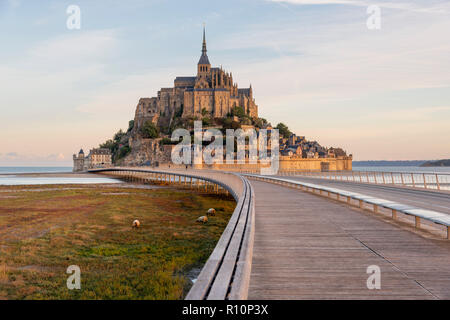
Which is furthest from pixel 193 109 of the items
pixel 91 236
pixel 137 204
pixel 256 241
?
pixel 256 241

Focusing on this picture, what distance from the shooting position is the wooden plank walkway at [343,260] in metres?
4.55

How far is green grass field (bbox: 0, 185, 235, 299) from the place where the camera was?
342 inches

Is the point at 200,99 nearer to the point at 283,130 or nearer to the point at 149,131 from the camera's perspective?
the point at 149,131

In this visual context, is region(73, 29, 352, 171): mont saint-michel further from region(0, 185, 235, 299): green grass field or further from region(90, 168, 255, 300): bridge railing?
region(90, 168, 255, 300): bridge railing

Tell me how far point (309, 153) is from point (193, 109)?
3836 cm

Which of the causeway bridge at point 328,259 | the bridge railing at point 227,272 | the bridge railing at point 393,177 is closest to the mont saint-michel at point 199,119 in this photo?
the bridge railing at point 393,177

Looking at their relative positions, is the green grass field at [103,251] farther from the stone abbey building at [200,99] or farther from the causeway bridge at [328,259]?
the stone abbey building at [200,99]

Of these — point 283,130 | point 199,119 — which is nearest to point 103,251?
point 199,119

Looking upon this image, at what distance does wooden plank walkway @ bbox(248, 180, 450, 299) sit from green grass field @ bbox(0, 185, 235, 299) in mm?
2657

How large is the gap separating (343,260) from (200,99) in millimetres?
117771

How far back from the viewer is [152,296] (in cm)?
809

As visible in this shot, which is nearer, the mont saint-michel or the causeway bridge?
the causeway bridge

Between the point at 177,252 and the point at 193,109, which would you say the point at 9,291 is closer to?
the point at 177,252

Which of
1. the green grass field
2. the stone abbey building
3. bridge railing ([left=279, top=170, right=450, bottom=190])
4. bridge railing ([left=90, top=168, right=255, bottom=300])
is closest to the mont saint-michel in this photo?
the stone abbey building
